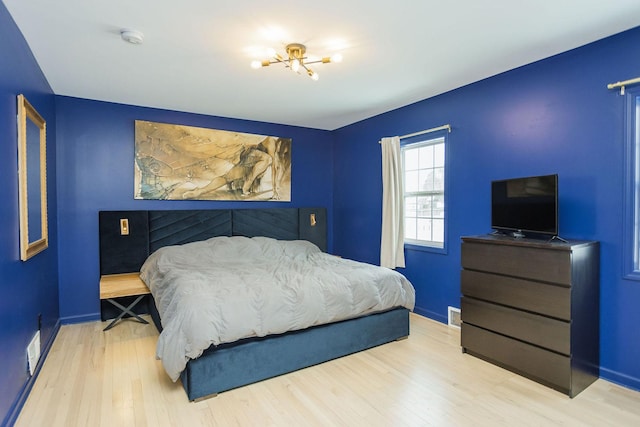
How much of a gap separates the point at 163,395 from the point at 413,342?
2.12m

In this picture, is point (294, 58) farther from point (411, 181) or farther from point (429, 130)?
point (411, 181)

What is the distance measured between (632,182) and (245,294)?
9.14 ft

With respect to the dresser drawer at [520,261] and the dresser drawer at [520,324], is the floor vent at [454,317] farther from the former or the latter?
the dresser drawer at [520,261]

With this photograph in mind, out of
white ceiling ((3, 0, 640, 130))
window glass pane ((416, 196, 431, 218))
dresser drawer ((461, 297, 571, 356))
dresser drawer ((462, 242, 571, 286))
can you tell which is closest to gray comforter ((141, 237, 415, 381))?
dresser drawer ((461, 297, 571, 356))

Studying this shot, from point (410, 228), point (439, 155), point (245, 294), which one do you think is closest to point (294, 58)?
point (245, 294)

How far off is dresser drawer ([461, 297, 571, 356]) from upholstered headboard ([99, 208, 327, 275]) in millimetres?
2628

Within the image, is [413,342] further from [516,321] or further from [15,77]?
[15,77]

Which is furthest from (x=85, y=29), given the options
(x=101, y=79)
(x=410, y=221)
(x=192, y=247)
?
(x=410, y=221)

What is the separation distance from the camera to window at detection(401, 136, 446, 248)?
153 inches

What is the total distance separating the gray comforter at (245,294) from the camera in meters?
2.28

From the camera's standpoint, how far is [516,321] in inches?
104

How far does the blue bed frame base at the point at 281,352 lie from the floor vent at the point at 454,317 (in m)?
0.68

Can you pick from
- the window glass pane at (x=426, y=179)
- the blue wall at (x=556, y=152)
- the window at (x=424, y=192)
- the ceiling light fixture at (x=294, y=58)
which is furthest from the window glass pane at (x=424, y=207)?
the ceiling light fixture at (x=294, y=58)

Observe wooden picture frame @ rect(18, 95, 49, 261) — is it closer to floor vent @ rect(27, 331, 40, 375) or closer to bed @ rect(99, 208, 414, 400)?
floor vent @ rect(27, 331, 40, 375)
